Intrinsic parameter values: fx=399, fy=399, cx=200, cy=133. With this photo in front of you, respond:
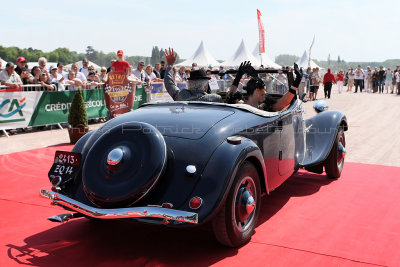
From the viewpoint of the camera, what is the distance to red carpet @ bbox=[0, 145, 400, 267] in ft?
10.9

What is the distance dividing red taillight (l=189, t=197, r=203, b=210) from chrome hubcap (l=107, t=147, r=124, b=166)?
0.68 meters

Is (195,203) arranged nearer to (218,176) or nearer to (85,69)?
(218,176)

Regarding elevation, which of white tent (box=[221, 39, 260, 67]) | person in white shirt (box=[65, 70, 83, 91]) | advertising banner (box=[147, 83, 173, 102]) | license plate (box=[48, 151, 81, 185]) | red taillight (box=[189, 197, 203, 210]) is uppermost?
white tent (box=[221, 39, 260, 67])

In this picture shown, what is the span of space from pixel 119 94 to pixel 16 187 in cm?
642

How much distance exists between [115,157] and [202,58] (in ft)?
105

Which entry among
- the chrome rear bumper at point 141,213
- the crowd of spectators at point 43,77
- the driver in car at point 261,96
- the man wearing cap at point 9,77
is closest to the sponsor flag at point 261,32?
the crowd of spectators at point 43,77

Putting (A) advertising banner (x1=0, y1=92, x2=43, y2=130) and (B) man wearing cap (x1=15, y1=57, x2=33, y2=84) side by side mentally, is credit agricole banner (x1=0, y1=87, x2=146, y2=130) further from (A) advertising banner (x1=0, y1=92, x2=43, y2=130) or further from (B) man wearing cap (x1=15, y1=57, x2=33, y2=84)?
(B) man wearing cap (x1=15, y1=57, x2=33, y2=84)

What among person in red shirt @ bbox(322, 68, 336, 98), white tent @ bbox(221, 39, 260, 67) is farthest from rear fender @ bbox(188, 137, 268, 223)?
white tent @ bbox(221, 39, 260, 67)

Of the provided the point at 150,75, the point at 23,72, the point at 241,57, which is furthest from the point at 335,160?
the point at 241,57

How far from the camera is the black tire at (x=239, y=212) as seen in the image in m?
3.29

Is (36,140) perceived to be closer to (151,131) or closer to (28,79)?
(28,79)

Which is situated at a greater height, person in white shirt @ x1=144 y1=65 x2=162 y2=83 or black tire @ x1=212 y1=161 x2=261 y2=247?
person in white shirt @ x1=144 y1=65 x2=162 y2=83

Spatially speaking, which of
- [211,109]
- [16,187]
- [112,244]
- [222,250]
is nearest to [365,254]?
[222,250]

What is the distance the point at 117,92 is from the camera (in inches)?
459
